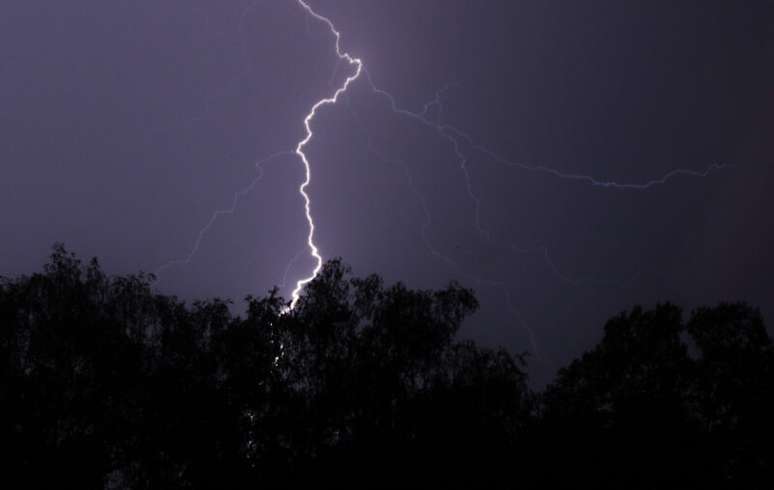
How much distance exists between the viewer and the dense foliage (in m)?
11.0

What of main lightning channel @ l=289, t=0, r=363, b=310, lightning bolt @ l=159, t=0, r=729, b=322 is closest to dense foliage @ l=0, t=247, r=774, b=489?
main lightning channel @ l=289, t=0, r=363, b=310

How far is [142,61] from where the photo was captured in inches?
1046

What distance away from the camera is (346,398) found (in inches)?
465

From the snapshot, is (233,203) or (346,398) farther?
(233,203)

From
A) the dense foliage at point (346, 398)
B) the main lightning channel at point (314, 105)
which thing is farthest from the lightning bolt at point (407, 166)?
the dense foliage at point (346, 398)

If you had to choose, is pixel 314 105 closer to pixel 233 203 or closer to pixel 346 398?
pixel 233 203

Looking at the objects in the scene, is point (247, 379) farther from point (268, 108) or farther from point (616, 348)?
point (268, 108)

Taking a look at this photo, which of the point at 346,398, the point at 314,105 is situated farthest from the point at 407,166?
the point at 346,398

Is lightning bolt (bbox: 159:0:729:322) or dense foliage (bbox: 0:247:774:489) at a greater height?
lightning bolt (bbox: 159:0:729:322)

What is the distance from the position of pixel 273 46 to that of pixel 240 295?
997 cm

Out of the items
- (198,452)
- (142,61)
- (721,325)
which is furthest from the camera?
(142,61)

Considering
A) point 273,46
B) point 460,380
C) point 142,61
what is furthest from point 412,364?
point 142,61

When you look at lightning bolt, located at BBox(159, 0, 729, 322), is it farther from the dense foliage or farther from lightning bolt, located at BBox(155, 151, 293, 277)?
the dense foliage

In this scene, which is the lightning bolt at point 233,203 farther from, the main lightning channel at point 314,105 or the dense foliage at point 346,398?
the dense foliage at point 346,398
